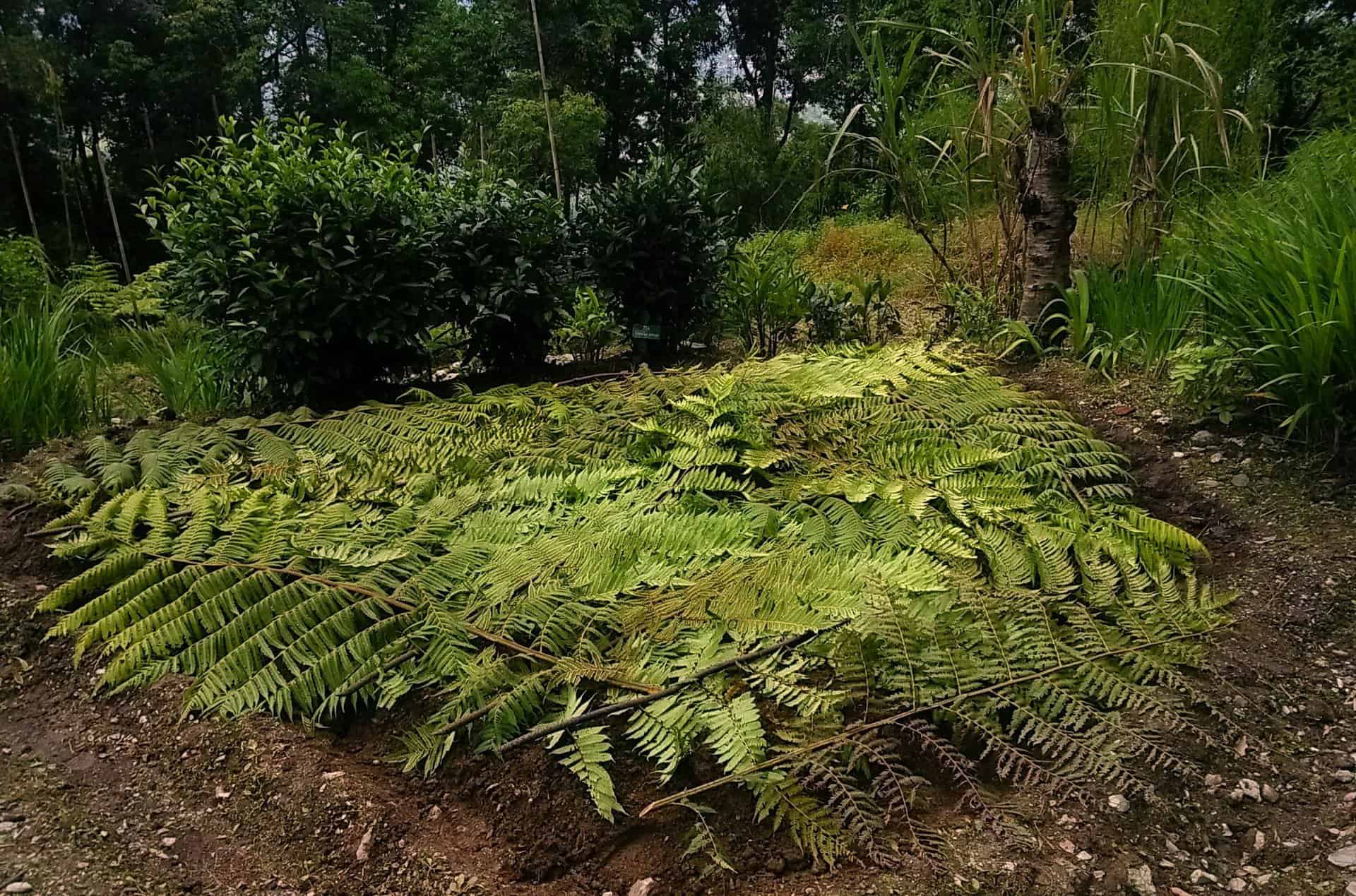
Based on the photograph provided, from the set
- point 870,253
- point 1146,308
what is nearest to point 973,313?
point 1146,308

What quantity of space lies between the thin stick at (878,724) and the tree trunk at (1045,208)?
2.15 metres

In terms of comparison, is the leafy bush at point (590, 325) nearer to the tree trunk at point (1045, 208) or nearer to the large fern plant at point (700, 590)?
the large fern plant at point (700, 590)

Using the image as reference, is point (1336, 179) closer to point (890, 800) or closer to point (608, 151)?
point (890, 800)

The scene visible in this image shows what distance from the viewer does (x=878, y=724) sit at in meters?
1.02

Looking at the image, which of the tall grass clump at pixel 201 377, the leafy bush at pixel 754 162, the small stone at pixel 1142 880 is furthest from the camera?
the leafy bush at pixel 754 162

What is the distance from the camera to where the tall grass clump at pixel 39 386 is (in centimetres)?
250

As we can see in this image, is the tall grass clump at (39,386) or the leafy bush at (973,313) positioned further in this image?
the leafy bush at (973,313)

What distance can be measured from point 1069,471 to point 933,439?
31 cm

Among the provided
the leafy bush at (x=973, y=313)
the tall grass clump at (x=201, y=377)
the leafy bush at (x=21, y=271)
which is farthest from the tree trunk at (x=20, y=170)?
the leafy bush at (x=973, y=313)

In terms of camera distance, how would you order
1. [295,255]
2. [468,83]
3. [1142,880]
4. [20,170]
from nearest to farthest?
[1142,880]
[295,255]
[20,170]
[468,83]

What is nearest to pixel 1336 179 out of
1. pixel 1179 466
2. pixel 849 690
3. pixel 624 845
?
pixel 1179 466

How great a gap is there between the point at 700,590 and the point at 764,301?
8.51ft

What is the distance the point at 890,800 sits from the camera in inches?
38.1

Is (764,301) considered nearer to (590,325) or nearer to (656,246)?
(656,246)
